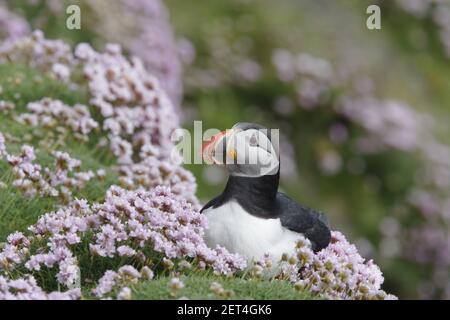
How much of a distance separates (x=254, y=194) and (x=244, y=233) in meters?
0.28

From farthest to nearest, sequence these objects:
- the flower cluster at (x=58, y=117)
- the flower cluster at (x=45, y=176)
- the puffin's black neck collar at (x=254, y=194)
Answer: the flower cluster at (x=58, y=117), the flower cluster at (x=45, y=176), the puffin's black neck collar at (x=254, y=194)

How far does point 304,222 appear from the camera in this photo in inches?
256

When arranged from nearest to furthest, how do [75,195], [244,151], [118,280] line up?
[118,280] < [244,151] < [75,195]

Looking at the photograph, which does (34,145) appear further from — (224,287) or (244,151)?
(224,287)

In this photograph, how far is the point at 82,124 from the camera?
29.5 feet

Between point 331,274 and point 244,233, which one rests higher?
point 244,233

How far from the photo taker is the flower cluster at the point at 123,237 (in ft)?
19.6

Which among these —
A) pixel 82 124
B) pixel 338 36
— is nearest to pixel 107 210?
pixel 82 124

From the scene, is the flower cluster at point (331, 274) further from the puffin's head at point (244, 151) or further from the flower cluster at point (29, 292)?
the flower cluster at point (29, 292)

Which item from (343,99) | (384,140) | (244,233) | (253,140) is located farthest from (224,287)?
(343,99)

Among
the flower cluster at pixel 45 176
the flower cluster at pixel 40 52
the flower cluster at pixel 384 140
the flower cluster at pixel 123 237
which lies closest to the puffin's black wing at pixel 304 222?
the flower cluster at pixel 123 237

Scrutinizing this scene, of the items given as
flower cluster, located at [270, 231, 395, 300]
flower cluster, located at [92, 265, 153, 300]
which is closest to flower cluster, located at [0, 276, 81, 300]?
flower cluster, located at [92, 265, 153, 300]

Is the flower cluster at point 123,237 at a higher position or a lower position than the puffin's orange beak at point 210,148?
lower

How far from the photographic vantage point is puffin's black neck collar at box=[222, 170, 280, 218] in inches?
245
